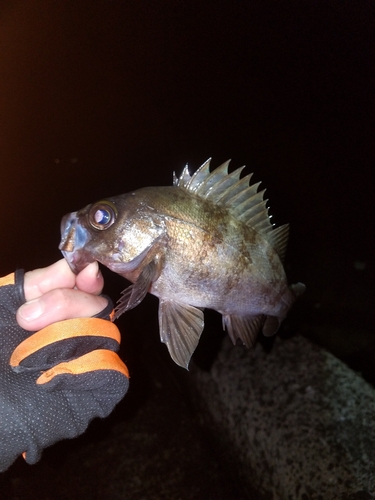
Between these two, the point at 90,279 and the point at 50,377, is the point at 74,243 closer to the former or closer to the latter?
the point at 90,279

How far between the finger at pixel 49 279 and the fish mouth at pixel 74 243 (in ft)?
0.21

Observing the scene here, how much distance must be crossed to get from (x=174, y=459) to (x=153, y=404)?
794 millimetres

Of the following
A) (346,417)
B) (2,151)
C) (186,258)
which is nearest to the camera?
(186,258)

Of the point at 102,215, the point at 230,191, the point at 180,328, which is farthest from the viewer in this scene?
the point at 230,191

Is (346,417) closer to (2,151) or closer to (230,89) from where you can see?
(230,89)

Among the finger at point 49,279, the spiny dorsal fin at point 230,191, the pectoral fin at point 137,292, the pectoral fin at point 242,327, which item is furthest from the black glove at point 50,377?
the spiny dorsal fin at point 230,191

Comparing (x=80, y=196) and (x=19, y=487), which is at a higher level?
(x=80, y=196)

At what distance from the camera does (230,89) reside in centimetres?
974

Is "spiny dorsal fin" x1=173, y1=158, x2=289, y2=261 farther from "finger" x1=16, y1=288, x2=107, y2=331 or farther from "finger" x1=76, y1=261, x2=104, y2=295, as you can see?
"finger" x1=16, y1=288, x2=107, y2=331

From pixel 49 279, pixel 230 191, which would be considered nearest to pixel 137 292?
pixel 49 279

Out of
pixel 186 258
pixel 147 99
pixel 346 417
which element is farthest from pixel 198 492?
pixel 147 99

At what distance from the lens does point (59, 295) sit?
5.57 feet

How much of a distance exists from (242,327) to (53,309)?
1165 millimetres

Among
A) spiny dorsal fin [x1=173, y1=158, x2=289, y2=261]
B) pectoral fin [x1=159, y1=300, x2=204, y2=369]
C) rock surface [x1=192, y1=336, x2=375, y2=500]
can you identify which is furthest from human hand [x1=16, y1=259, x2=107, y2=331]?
rock surface [x1=192, y1=336, x2=375, y2=500]
